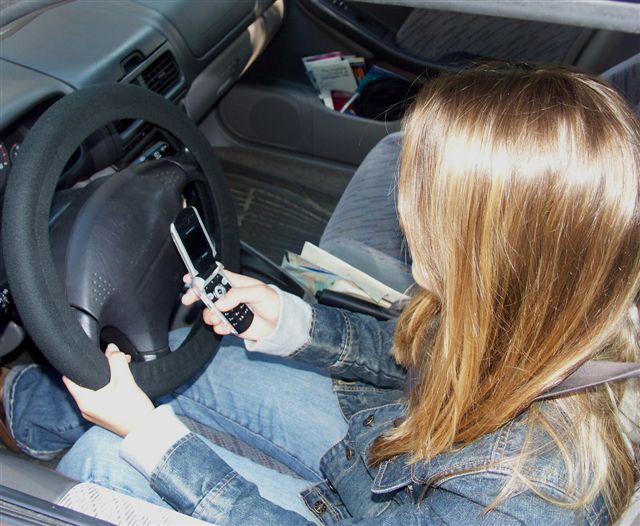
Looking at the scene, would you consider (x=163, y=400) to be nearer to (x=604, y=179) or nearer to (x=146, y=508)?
(x=146, y=508)

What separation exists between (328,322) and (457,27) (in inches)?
41.7

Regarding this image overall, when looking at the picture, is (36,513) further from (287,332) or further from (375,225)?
(375,225)

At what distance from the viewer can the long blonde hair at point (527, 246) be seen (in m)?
0.74

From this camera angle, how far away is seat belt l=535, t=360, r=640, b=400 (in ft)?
2.48

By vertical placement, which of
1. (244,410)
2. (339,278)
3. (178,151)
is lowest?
(244,410)

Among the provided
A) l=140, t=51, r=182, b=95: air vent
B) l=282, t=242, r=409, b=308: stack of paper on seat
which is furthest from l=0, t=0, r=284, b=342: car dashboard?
l=282, t=242, r=409, b=308: stack of paper on seat

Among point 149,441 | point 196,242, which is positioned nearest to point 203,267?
point 196,242

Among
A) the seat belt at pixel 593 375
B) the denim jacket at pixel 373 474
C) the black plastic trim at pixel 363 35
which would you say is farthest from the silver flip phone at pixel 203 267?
the black plastic trim at pixel 363 35

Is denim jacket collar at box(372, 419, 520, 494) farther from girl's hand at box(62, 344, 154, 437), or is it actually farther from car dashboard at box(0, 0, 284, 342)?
car dashboard at box(0, 0, 284, 342)

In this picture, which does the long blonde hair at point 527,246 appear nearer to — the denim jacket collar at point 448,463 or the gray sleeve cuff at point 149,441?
the denim jacket collar at point 448,463

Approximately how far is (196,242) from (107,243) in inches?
4.9

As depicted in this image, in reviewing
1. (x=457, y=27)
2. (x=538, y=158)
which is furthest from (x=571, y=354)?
(x=457, y=27)

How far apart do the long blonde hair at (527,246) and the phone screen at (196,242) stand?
33 cm

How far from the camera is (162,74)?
152cm
